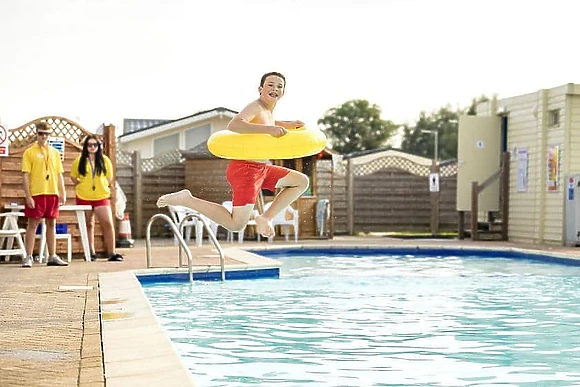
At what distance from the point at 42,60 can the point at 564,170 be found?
912 cm

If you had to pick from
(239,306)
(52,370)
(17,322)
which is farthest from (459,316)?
(52,370)

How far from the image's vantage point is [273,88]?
510 cm

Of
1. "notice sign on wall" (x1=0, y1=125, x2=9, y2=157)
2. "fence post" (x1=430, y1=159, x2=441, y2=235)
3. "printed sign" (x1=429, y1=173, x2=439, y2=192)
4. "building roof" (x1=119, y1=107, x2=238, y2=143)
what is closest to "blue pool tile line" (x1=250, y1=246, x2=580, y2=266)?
"printed sign" (x1=429, y1=173, x2=439, y2=192)

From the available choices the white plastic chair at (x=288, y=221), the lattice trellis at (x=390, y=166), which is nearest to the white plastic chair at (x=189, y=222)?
the white plastic chair at (x=288, y=221)

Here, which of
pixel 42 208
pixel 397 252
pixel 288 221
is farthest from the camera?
pixel 288 221

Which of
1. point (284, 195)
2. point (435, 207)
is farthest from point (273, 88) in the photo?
point (435, 207)

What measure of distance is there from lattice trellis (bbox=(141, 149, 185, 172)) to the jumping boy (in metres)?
12.1

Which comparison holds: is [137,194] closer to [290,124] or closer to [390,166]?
[390,166]

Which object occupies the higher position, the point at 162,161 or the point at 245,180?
the point at 162,161

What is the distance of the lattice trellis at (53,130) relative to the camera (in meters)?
10.7

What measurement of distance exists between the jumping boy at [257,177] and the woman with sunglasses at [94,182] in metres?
5.03

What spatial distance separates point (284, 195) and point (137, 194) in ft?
39.0

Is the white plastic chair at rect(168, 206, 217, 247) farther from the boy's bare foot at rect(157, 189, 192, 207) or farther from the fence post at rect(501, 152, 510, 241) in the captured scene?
the boy's bare foot at rect(157, 189, 192, 207)

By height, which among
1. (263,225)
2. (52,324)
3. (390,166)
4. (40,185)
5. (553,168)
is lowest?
(52,324)
